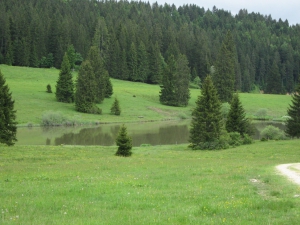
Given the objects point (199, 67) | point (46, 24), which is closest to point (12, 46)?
point (46, 24)

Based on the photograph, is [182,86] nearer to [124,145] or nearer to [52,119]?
[52,119]

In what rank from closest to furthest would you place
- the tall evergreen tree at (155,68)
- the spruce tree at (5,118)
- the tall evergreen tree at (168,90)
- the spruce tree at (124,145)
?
the spruce tree at (124,145) < the spruce tree at (5,118) < the tall evergreen tree at (168,90) < the tall evergreen tree at (155,68)

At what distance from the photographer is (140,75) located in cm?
12838

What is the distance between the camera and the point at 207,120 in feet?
147

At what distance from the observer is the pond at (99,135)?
173ft

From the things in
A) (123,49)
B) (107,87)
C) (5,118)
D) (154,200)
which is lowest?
(5,118)

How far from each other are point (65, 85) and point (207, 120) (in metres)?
51.8

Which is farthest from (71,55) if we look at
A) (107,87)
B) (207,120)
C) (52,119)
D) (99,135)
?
(207,120)

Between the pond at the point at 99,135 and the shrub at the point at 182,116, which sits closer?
the pond at the point at 99,135

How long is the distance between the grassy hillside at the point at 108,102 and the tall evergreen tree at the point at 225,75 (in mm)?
6644

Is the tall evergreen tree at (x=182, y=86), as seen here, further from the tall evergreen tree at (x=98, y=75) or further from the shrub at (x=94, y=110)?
the shrub at (x=94, y=110)

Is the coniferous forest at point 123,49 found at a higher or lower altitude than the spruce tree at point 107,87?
higher

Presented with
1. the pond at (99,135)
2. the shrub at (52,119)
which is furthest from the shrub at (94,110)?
the pond at (99,135)

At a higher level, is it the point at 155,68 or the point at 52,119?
the point at 155,68
